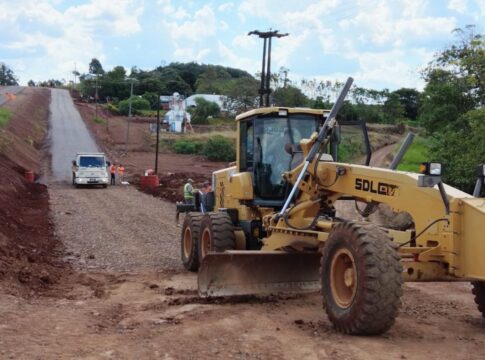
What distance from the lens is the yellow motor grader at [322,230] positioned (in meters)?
6.80

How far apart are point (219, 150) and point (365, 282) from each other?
53.9 meters

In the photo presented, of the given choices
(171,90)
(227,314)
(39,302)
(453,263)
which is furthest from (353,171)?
(171,90)

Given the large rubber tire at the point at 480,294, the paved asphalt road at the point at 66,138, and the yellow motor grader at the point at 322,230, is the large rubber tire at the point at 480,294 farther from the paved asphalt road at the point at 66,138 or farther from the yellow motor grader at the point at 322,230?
the paved asphalt road at the point at 66,138

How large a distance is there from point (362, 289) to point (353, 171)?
6.61 feet

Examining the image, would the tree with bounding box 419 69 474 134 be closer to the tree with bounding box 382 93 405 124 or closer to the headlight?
the headlight

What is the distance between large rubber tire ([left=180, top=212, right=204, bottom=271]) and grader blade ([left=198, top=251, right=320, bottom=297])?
2981 millimetres

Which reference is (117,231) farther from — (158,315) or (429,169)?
(429,169)

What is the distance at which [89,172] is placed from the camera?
35.4m

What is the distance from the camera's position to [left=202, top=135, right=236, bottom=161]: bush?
59.9 meters

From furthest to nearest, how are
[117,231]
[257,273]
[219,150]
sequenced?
[219,150] < [117,231] < [257,273]

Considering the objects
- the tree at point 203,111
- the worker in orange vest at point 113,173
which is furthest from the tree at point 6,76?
the worker in orange vest at point 113,173

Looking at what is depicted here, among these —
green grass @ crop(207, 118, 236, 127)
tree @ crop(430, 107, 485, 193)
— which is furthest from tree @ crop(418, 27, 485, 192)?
green grass @ crop(207, 118, 236, 127)

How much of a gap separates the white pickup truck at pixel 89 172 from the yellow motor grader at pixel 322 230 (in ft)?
74.3

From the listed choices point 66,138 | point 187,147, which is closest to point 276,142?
point 66,138
